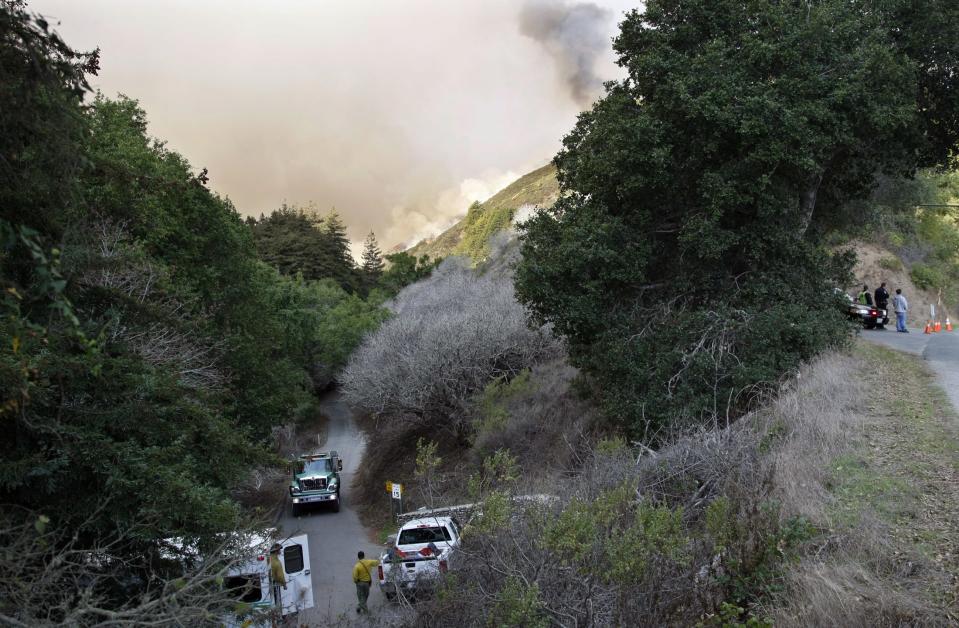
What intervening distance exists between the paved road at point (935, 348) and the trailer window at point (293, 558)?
1178 cm

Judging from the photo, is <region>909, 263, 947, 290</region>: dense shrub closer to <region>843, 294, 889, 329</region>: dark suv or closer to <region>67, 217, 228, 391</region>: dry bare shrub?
<region>843, 294, 889, 329</region>: dark suv

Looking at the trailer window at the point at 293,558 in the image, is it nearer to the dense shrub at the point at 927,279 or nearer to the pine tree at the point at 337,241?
the dense shrub at the point at 927,279

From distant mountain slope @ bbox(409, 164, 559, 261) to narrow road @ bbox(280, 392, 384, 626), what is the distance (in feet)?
78.2

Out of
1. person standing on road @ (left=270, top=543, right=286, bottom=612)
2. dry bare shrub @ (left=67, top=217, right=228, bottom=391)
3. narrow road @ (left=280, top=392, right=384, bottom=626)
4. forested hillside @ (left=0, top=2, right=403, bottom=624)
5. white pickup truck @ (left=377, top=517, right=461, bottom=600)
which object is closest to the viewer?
forested hillside @ (left=0, top=2, right=403, bottom=624)

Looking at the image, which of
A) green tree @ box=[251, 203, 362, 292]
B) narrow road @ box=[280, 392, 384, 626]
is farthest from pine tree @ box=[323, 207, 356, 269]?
narrow road @ box=[280, 392, 384, 626]

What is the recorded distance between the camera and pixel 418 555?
40.5 feet

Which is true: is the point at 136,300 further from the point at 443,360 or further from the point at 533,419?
the point at 443,360

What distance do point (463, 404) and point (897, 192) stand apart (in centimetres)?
1819

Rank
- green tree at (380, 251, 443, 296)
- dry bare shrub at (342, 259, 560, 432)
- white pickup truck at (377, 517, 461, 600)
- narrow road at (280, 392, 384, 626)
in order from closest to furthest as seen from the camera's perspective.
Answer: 1. white pickup truck at (377, 517, 461, 600)
2. narrow road at (280, 392, 384, 626)
3. dry bare shrub at (342, 259, 560, 432)
4. green tree at (380, 251, 443, 296)

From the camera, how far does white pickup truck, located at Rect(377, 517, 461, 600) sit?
397 inches

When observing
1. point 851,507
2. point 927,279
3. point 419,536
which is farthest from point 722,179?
point 927,279

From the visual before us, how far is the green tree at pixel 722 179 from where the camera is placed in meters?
14.4

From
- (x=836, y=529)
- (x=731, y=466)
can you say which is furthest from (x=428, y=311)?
(x=836, y=529)

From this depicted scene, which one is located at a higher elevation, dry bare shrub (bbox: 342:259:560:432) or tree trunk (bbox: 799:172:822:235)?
tree trunk (bbox: 799:172:822:235)
